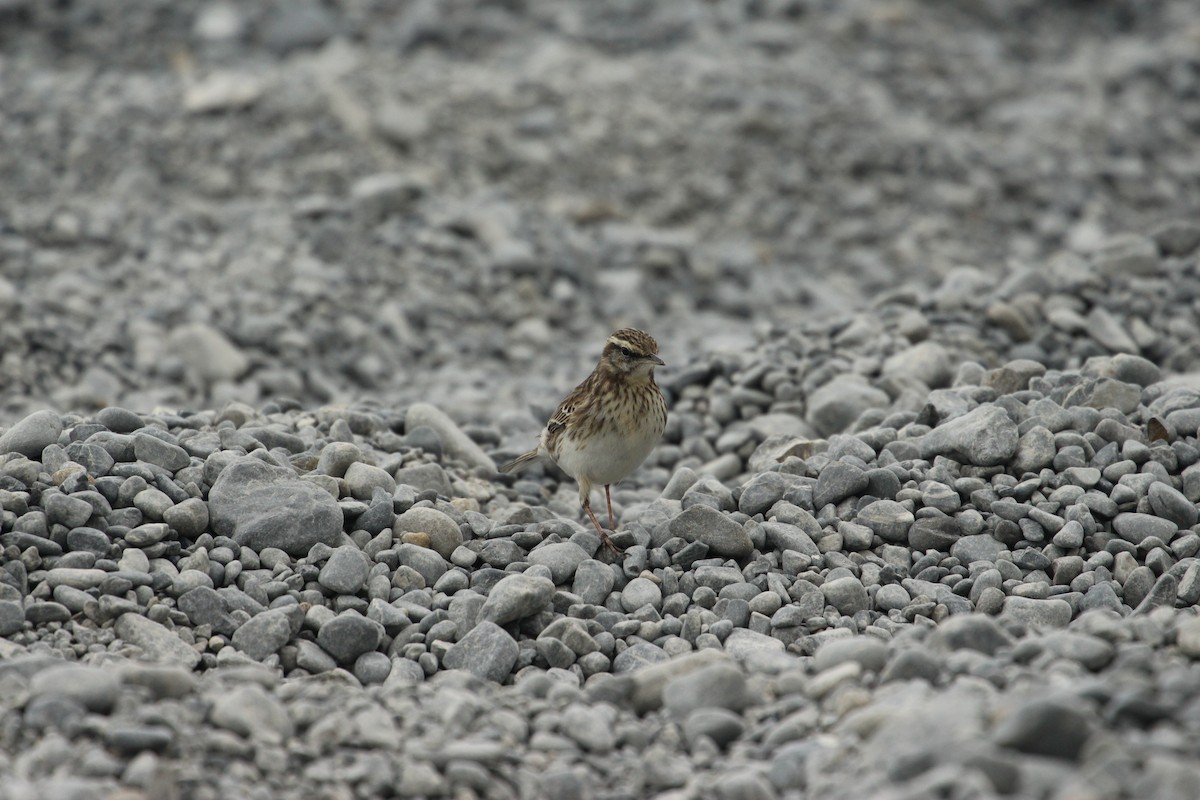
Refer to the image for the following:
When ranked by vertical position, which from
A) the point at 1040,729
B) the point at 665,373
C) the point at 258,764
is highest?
the point at 1040,729

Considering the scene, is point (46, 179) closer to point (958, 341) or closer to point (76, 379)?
point (76, 379)

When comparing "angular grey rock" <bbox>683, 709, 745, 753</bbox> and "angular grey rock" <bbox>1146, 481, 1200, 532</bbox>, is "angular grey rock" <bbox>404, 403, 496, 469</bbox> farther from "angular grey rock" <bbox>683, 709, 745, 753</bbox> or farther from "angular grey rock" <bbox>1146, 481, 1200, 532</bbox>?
"angular grey rock" <bbox>1146, 481, 1200, 532</bbox>

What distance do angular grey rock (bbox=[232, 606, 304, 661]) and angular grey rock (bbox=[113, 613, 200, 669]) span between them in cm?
22

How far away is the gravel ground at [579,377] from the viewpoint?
497 centimetres

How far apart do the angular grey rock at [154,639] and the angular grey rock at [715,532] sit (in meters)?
2.61

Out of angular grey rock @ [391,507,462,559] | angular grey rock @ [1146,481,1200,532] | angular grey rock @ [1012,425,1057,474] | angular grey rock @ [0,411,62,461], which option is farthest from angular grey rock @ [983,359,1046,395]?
angular grey rock @ [0,411,62,461]

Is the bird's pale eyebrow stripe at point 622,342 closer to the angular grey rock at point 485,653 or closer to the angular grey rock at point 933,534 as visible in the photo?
the angular grey rock at point 933,534

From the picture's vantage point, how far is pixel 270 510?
684 cm

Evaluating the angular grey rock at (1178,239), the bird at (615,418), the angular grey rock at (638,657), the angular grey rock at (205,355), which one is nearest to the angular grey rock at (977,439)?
the bird at (615,418)

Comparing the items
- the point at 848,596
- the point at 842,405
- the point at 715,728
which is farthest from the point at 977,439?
the point at 715,728

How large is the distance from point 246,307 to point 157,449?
214 inches

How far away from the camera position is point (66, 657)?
18.7 feet

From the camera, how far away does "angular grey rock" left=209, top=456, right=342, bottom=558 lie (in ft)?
22.2

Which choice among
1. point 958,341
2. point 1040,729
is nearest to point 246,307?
point 958,341
